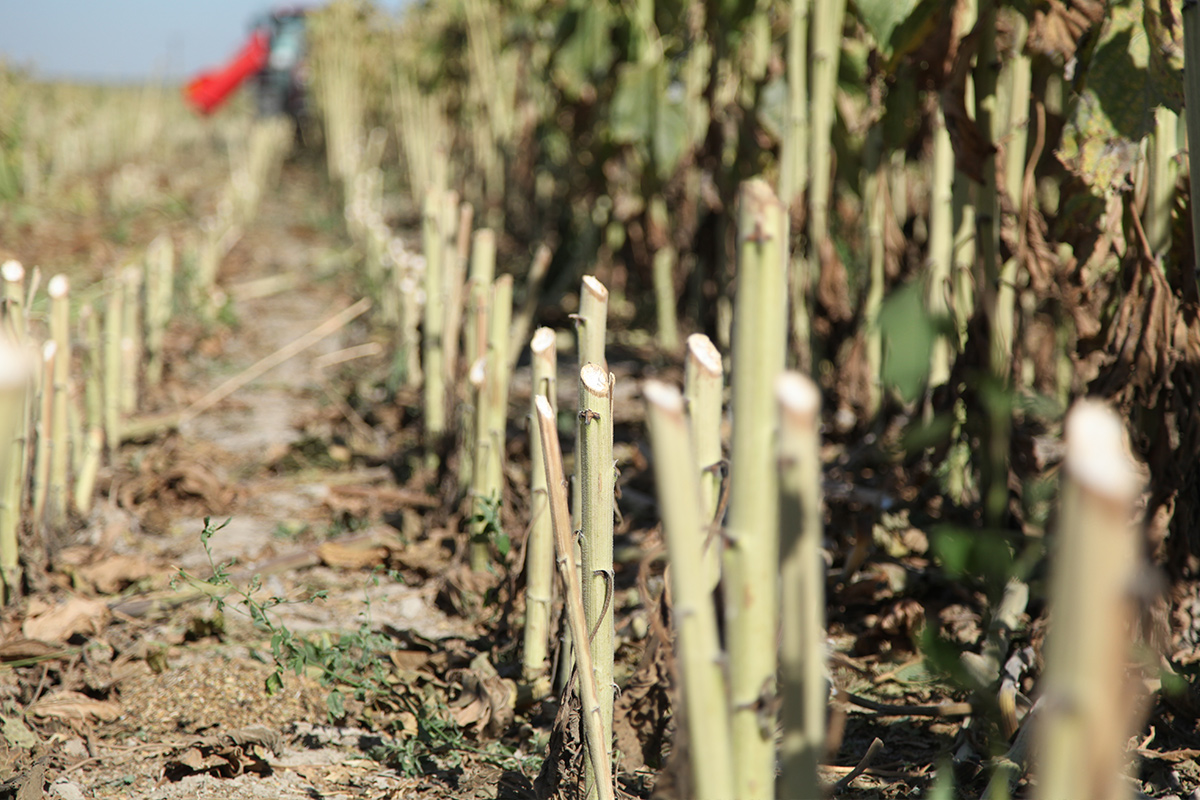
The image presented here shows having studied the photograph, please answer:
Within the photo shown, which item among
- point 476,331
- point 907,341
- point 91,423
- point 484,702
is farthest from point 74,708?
point 907,341

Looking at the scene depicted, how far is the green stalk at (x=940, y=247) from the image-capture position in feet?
6.46

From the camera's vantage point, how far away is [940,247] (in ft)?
6.55

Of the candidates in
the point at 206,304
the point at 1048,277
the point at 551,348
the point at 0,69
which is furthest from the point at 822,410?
the point at 0,69

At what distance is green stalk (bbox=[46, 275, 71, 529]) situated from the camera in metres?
1.79

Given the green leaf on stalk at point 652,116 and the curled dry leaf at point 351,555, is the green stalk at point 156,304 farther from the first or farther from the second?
the green leaf on stalk at point 652,116

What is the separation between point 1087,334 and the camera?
1.60 m

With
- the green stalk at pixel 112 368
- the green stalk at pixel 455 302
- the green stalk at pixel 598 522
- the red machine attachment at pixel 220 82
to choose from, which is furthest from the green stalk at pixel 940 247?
the red machine attachment at pixel 220 82

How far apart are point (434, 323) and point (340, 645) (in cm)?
100

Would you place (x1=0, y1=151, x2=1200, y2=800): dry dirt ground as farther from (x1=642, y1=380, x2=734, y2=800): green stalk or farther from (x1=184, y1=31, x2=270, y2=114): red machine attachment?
(x1=184, y1=31, x2=270, y2=114): red machine attachment

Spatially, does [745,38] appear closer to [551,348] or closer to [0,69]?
[551,348]

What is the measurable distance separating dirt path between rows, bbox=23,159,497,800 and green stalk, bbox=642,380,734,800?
703mm

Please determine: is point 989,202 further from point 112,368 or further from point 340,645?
point 112,368

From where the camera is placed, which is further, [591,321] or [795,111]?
[795,111]

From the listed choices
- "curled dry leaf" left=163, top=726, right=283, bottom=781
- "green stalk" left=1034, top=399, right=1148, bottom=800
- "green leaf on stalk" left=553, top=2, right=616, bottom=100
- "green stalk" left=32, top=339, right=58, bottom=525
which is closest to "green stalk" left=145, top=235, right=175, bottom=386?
"green stalk" left=32, top=339, right=58, bottom=525
